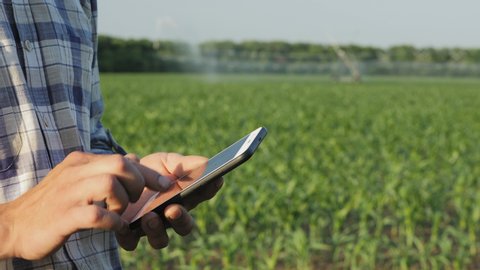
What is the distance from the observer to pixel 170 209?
1.28m

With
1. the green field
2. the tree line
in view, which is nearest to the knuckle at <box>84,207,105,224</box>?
the green field

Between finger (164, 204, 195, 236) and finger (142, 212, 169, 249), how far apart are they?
0.02 meters

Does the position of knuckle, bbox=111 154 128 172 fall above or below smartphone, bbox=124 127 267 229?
above

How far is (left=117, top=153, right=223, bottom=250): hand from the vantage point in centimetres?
129

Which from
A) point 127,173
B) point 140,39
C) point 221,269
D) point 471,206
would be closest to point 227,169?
point 127,173

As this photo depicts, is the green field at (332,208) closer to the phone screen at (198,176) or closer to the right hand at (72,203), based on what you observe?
the phone screen at (198,176)

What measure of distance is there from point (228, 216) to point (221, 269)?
0.87 metres

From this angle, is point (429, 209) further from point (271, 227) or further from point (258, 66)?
point (258, 66)

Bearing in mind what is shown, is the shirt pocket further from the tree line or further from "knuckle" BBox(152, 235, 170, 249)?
the tree line

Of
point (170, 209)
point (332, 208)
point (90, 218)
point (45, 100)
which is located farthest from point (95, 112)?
point (332, 208)

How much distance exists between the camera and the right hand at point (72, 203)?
101 centimetres

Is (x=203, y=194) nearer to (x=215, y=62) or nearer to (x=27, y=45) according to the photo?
(x=27, y=45)

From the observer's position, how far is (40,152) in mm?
1358

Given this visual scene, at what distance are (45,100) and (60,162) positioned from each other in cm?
14
